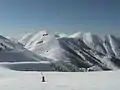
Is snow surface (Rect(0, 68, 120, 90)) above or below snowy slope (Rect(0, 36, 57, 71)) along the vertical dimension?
below

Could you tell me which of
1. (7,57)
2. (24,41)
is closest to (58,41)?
(24,41)

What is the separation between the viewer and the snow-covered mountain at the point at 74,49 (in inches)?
273

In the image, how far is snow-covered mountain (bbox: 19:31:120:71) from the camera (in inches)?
273

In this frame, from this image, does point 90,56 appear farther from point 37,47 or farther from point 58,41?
point 37,47

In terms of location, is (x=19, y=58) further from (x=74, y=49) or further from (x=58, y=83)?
(x=58, y=83)

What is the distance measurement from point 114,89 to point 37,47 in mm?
4763

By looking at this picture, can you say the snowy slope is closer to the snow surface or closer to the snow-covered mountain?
the snow-covered mountain

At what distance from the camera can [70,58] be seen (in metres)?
7.71

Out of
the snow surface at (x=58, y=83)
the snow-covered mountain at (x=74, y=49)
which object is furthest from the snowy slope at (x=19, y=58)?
the snow surface at (x=58, y=83)

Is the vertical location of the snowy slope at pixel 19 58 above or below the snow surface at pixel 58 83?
above

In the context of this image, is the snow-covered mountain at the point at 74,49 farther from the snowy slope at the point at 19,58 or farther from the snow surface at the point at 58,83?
the snow surface at the point at 58,83

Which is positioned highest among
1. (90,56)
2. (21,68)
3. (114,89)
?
(90,56)

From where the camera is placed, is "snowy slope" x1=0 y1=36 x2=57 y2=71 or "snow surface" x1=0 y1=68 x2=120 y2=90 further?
"snowy slope" x1=0 y1=36 x2=57 y2=71

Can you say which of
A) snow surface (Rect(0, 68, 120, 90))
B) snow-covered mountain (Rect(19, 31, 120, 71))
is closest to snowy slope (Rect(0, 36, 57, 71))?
snow-covered mountain (Rect(19, 31, 120, 71))
